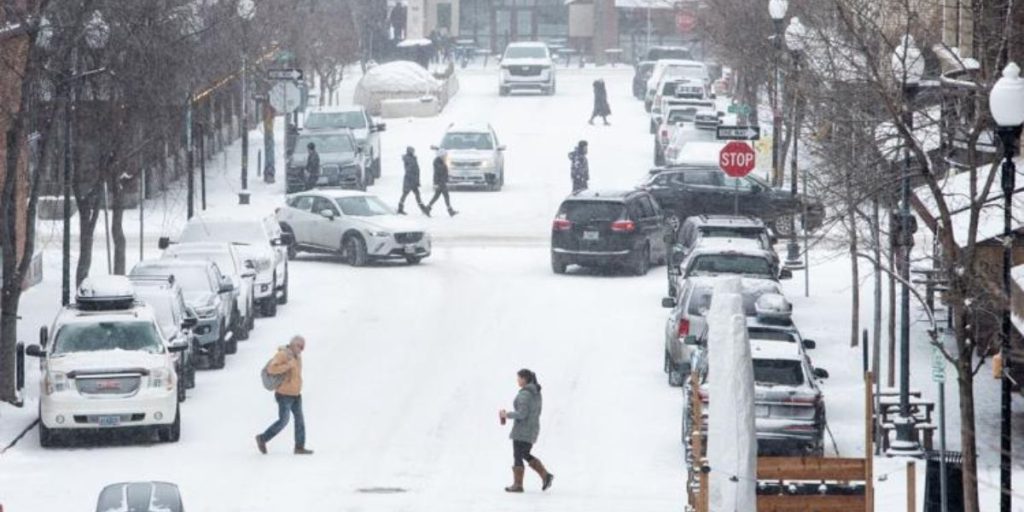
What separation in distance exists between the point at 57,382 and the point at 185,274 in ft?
22.2

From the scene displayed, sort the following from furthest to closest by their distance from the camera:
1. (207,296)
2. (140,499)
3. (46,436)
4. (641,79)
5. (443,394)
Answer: (641,79), (207,296), (443,394), (46,436), (140,499)

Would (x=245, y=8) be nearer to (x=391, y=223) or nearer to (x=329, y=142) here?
(x=391, y=223)

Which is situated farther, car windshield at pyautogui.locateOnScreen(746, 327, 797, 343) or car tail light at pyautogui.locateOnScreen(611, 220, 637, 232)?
car tail light at pyautogui.locateOnScreen(611, 220, 637, 232)

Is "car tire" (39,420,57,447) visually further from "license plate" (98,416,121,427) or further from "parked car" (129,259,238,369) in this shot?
"parked car" (129,259,238,369)

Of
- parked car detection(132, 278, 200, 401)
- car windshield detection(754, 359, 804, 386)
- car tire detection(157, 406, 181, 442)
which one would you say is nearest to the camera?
car windshield detection(754, 359, 804, 386)

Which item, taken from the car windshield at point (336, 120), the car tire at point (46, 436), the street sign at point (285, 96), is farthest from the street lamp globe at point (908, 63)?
the car windshield at point (336, 120)

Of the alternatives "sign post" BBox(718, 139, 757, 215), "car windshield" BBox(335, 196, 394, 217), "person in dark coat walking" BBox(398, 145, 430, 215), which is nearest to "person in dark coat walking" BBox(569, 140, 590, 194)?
"person in dark coat walking" BBox(398, 145, 430, 215)

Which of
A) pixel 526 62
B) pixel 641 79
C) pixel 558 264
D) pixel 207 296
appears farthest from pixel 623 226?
pixel 526 62

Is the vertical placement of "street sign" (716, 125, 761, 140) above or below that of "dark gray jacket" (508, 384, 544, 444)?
above

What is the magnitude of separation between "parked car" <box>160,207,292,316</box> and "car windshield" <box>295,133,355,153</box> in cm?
1428

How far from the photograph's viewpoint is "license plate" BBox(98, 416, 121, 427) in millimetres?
26344

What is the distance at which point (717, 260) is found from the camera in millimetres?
33125

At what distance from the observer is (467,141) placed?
55250 millimetres

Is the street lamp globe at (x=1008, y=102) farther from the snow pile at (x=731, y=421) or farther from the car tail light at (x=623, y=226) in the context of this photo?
the car tail light at (x=623, y=226)
